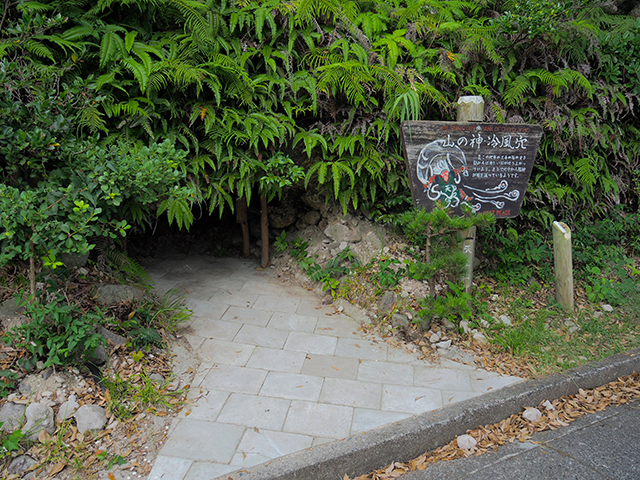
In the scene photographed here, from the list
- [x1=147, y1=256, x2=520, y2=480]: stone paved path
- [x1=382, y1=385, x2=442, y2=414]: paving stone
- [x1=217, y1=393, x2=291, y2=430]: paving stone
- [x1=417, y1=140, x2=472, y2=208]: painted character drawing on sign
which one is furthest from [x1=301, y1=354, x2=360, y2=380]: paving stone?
[x1=417, y1=140, x2=472, y2=208]: painted character drawing on sign

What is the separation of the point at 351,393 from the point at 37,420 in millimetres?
2190

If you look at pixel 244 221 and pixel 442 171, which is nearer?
pixel 442 171

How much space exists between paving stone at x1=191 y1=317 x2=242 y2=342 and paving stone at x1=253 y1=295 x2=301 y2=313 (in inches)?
18.4

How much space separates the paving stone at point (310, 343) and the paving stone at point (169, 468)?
4.83 feet

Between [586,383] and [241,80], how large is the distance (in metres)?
4.29

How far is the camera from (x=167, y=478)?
2.58 m

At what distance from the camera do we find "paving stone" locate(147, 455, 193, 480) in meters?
2.59

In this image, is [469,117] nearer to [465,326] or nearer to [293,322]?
[465,326]

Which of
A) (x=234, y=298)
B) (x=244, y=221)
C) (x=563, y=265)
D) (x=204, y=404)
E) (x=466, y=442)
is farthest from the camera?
(x=244, y=221)

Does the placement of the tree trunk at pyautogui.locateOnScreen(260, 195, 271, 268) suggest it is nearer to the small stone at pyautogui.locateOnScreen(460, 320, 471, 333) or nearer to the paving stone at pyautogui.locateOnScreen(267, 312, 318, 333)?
the paving stone at pyautogui.locateOnScreen(267, 312, 318, 333)

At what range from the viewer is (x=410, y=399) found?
3377mm

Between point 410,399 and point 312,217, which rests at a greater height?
point 312,217

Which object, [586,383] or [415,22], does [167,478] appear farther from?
[415,22]

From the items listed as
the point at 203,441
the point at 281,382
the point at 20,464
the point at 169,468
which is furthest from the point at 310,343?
the point at 20,464
